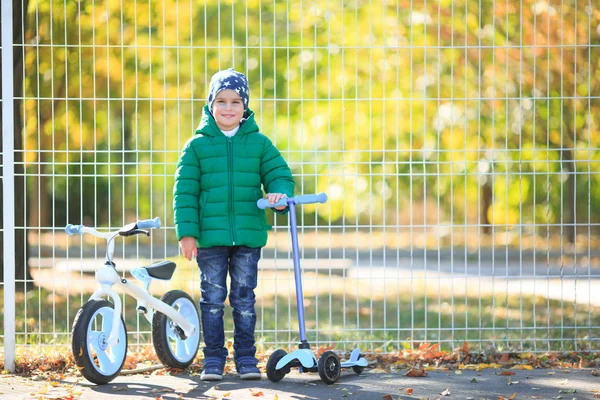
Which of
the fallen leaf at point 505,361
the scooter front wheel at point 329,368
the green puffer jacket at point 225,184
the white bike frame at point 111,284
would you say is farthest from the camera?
the fallen leaf at point 505,361

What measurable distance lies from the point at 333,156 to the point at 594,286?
16.2ft

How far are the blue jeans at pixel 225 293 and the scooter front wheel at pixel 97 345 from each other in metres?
0.50

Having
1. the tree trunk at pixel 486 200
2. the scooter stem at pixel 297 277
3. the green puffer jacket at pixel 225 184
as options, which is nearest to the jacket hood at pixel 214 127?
the green puffer jacket at pixel 225 184

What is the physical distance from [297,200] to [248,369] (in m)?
1.06

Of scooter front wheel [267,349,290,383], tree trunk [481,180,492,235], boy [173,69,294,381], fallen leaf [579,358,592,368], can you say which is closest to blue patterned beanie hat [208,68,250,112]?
boy [173,69,294,381]

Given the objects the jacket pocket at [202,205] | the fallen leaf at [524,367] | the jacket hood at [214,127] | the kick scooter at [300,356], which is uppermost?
the jacket hood at [214,127]

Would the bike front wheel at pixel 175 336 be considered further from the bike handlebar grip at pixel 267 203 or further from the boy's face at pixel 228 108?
the boy's face at pixel 228 108

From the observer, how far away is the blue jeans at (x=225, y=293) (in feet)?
17.6

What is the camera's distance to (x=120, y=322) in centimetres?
524

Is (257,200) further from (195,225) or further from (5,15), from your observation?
(5,15)

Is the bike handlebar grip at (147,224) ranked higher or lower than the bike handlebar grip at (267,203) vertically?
lower

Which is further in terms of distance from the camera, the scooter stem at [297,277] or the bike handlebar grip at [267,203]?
the bike handlebar grip at [267,203]

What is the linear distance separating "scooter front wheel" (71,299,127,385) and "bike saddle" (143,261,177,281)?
339 millimetres

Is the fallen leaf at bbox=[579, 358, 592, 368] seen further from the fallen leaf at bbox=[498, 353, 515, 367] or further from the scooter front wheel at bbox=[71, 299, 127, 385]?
the scooter front wheel at bbox=[71, 299, 127, 385]
